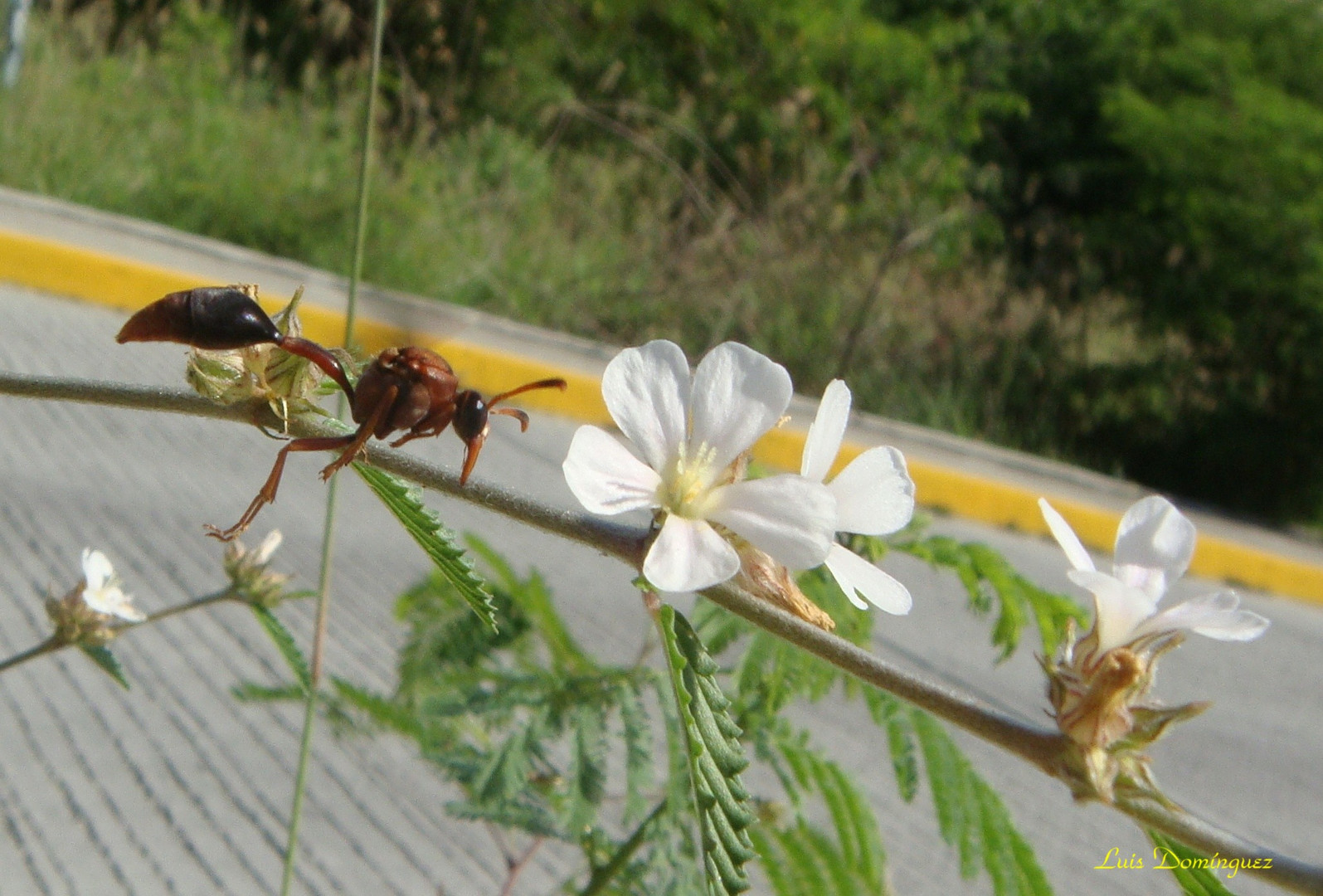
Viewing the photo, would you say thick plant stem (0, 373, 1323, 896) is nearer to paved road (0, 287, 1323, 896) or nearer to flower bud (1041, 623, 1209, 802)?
flower bud (1041, 623, 1209, 802)

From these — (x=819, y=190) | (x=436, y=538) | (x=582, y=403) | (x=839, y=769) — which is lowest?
(x=582, y=403)

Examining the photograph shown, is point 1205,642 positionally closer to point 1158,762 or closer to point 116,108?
point 1158,762

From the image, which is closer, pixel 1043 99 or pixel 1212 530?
pixel 1212 530

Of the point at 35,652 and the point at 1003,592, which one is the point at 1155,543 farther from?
the point at 35,652

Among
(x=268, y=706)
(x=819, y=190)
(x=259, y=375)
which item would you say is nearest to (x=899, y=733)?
(x=259, y=375)

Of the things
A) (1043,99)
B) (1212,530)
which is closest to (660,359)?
(1212,530)

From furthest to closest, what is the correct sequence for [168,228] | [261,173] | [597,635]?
[261,173], [168,228], [597,635]
